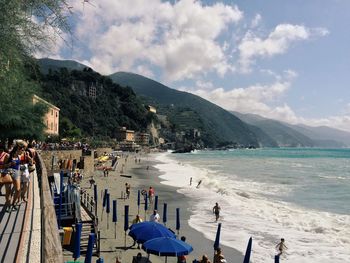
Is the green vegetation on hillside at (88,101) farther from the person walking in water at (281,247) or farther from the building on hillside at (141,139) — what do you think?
the person walking in water at (281,247)

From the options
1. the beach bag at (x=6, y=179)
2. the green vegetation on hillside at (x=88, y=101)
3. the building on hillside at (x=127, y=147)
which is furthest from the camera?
the building on hillside at (x=127, y=147)

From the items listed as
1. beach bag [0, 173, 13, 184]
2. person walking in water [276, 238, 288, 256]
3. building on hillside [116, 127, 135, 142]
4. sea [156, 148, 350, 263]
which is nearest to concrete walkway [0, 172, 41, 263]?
beach bag [0, 173, 13, 184]

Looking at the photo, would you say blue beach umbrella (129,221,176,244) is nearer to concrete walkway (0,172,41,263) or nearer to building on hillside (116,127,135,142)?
concrete walkway (0,172,41,263)

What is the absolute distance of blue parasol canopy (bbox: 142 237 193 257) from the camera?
41.8 feet

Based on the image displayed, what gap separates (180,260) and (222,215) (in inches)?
491

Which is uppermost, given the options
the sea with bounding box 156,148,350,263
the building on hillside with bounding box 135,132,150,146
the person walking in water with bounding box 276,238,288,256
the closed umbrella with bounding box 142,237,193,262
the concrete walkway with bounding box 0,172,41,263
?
the building on hillside with bounding box 135,132,150,146

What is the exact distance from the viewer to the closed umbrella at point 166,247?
12727 mm

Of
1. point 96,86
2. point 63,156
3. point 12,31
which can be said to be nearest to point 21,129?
point 63,156

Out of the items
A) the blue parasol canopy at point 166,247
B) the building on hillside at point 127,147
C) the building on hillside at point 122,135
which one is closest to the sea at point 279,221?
the blue parasol canopy at point 166,247

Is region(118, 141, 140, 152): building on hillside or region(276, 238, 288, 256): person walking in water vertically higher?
region(118, 141, 140, 152): building on hillside

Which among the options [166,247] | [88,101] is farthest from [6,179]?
[88,101]

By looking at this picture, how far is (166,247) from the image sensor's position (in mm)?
12930

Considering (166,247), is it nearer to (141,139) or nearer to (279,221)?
(279,221)

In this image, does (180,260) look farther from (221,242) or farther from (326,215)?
(326,215)
